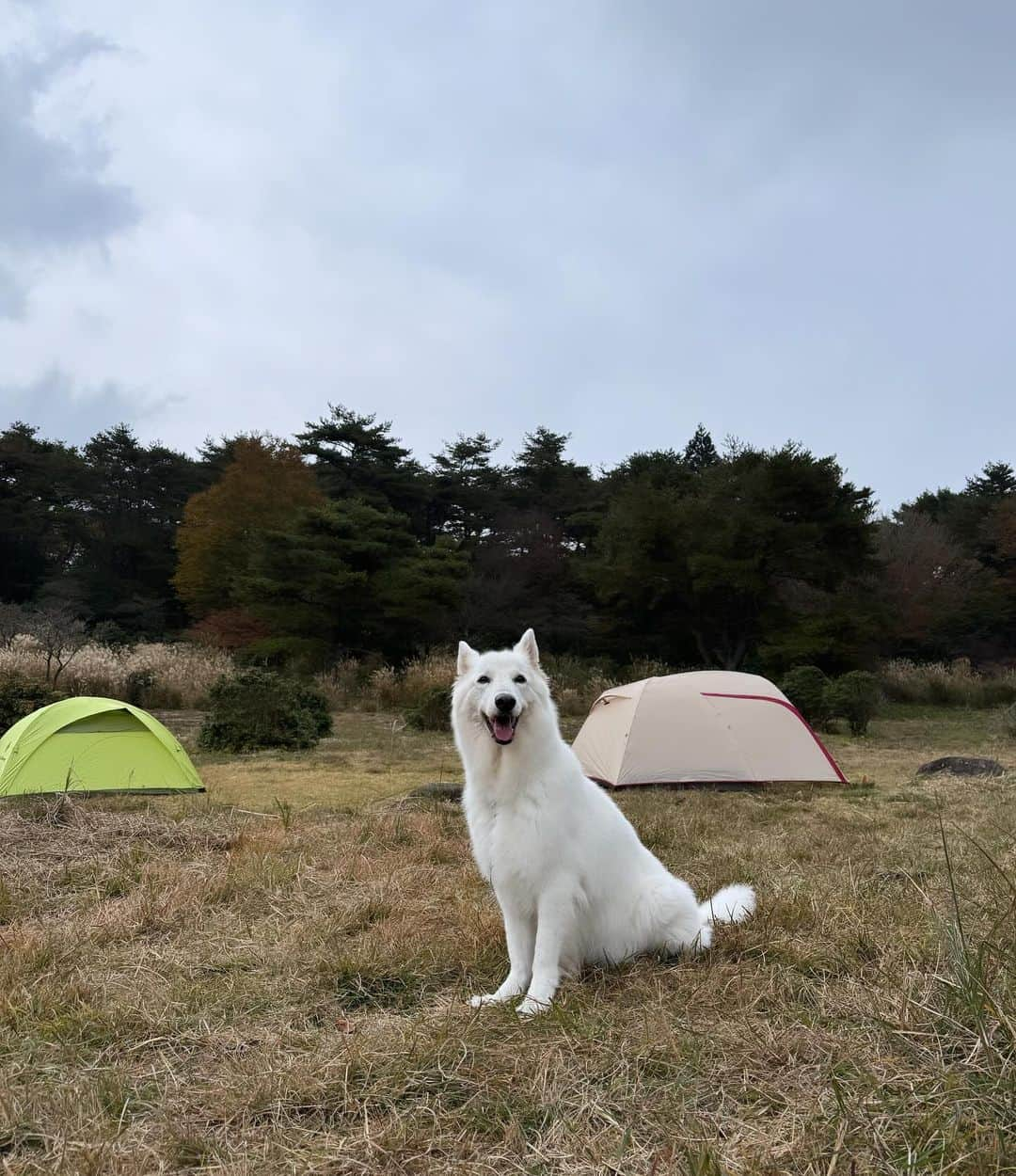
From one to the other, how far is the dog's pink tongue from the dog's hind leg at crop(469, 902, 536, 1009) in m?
0.59

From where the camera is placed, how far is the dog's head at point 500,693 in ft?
10.3

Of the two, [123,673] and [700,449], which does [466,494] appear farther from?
[123,673]

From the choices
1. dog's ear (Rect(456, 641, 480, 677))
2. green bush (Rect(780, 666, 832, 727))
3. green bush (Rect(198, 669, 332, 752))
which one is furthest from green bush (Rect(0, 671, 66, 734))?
green bush (Rect(780, 666, 832, 727))

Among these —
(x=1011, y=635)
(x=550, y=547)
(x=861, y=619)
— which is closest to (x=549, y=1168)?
(x=861, y=619)

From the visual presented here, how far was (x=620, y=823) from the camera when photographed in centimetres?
332

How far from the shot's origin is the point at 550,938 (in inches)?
116

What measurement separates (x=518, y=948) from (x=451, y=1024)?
57 cm

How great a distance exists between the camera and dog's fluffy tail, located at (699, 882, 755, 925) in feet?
11.0

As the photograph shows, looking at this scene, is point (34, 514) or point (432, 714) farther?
point (34, 514)

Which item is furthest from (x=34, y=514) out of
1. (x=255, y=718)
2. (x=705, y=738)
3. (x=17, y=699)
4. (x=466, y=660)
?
(x=466, y=660)

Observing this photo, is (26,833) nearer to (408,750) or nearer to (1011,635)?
(408,750)

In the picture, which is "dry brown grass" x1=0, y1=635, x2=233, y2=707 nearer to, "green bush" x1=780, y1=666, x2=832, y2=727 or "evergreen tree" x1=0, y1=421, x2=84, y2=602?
"green bush" x1=780, y1=666, x2=832, y2=727

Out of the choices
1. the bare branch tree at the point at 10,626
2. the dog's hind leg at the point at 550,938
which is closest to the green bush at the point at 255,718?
the dog's hind leg at the point at 550,938

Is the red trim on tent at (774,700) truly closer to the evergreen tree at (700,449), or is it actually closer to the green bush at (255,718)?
the green bush at (255,718)
